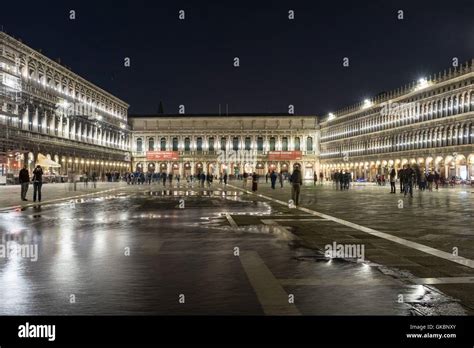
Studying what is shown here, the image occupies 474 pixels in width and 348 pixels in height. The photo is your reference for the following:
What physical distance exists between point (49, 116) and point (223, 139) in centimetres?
7359

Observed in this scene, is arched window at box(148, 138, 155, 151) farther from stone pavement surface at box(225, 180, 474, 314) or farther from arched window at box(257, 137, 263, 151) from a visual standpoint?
stone pavement surface at box(225, 180, 474, 314)

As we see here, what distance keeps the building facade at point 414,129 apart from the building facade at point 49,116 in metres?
41.6

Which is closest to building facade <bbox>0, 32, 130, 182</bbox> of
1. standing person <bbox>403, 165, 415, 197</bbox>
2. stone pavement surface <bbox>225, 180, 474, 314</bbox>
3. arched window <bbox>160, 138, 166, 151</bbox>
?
arched window <bbox>160, 138, 166, 151</bbox>

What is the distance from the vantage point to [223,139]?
14675cm

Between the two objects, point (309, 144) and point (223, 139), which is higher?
point (223, 139)

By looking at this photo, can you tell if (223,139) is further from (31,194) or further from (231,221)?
(231,221)

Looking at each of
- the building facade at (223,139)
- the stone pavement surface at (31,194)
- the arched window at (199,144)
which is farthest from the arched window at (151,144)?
the stone pavement surface at (31,194)

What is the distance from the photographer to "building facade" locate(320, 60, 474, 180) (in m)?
79.1

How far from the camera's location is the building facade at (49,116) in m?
61.9

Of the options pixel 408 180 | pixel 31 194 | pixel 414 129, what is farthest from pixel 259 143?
pixel 408 180

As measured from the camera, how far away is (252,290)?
7.42m

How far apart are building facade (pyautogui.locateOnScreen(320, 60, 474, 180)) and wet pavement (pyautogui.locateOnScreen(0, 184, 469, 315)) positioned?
6844 centimetres

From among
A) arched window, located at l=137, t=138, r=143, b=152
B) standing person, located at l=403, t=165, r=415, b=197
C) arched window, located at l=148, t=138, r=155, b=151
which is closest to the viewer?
standing person, located at l=403, t=165, r=415, b=197
